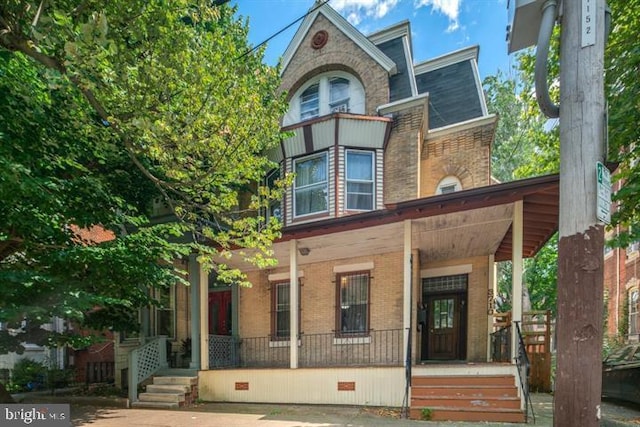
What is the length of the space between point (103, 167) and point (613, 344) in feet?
64.6

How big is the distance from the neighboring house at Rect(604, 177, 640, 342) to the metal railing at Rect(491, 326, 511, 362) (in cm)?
936

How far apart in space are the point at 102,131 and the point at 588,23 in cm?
797

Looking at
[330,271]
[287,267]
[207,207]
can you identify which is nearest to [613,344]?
[330,271]

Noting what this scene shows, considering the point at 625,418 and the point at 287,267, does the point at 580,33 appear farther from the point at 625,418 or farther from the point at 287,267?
the point at 287,267

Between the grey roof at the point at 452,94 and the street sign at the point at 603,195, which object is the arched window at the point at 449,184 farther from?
the street sign at the point at 603,195

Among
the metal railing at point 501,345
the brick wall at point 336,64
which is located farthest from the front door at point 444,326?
the brick wall at point 336,64

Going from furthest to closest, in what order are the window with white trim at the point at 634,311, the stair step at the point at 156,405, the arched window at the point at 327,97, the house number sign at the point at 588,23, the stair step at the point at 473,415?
1. the window with white trim at the point at 634,311
2. the arched window at the point at 327,97
3. the stair step at the point at 156,405
4. the stair step at the point at 473,415
5. the house number sign at the point at 588,23

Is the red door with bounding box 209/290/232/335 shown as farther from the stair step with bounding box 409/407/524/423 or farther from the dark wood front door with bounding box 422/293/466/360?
the stair step with bounding box 409/407/524/423

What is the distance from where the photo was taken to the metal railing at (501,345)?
7.97 metres

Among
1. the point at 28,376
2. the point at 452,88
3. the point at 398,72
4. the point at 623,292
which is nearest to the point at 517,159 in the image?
the point at 623,292

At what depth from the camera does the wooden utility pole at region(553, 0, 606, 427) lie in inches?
85.9

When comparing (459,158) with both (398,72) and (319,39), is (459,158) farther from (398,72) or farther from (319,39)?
(319,39)

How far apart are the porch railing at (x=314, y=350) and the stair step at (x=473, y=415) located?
2.56 m

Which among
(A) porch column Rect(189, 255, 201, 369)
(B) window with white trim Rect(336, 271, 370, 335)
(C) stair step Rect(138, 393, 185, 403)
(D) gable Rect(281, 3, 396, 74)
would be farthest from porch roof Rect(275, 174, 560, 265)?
(D) gable Rect(281, 3, 396, 74)
